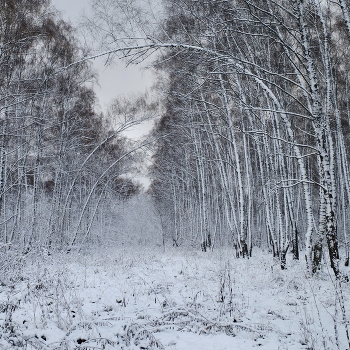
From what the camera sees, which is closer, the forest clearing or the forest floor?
the forest floor

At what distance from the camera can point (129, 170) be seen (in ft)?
49.6

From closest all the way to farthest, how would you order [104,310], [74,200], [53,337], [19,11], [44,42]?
[53,337] → [104,310] → [19,11] → [44,42] → [74,200]

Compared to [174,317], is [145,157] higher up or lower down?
higher up

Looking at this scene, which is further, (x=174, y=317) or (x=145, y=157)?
(x=145, y=157)

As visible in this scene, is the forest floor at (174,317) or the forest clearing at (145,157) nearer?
the forest floor at (174,317)

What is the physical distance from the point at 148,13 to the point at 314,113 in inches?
141

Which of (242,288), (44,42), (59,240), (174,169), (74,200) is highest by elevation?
(44,42)

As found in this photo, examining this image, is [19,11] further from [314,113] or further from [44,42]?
[314,113]

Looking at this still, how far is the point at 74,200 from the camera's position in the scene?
63.9 ft

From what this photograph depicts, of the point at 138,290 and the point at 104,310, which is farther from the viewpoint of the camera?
the point at 138,290

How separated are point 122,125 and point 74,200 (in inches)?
371

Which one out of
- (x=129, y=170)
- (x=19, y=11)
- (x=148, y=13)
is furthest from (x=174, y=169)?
(x=148, y=13)

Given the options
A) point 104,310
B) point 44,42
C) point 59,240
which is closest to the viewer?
point 104,310

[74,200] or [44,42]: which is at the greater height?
[44,42]
